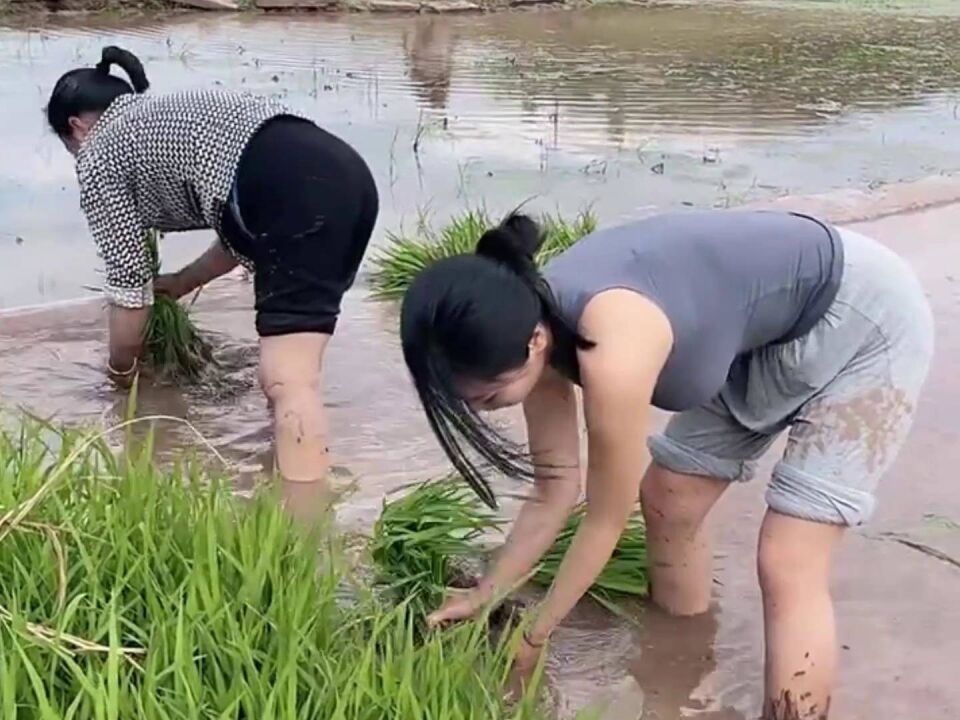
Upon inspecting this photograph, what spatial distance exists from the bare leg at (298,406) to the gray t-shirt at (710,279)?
110cm

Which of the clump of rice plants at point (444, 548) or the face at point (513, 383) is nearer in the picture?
the face at point (513, 383)

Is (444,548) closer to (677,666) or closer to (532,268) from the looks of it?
(677,666)

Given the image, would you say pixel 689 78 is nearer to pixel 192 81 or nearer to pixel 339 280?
pixel 192 81

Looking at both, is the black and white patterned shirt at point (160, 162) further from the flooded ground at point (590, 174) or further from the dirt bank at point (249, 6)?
the dirt bank at point (249, 6)

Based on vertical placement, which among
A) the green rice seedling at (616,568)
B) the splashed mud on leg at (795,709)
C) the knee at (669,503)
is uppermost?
the knee at (669,503)

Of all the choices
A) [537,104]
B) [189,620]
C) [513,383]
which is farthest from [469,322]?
[537,104]

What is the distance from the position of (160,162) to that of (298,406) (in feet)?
2.47

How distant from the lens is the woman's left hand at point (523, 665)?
260cm

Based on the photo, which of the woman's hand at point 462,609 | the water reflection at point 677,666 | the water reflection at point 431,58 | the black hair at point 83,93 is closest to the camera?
→ the woman's hand at point 462,609

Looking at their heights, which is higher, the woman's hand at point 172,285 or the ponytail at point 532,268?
the ponytail at point 532,268

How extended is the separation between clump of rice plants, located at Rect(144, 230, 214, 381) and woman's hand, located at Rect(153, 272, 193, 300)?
4cm

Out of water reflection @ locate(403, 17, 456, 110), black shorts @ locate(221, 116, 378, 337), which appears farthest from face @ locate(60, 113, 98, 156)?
water reflection @ locate(403, 17, 456, 110)

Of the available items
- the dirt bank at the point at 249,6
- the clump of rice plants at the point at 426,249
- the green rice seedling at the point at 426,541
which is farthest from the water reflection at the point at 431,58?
Result: the green rice seedling at the point at 426,541

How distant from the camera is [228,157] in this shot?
3465 millimetres
